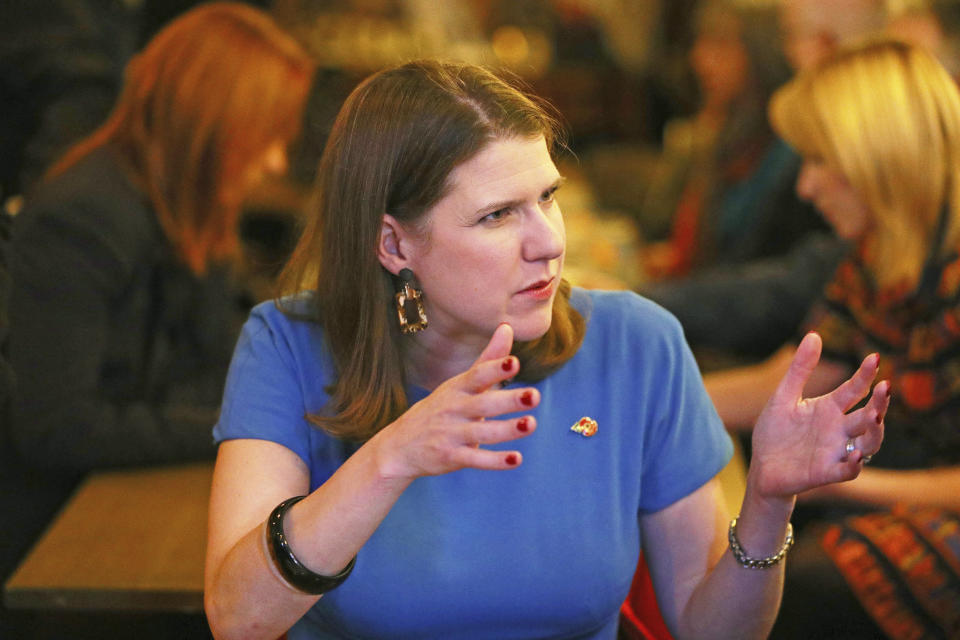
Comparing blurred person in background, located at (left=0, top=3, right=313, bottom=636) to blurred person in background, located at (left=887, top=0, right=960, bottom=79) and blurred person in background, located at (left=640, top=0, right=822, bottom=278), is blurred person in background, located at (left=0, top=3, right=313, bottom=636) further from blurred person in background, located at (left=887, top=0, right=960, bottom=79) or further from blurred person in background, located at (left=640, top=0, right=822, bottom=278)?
blurred person in background, located at (left=887, top=0, right=960, bottom=79)

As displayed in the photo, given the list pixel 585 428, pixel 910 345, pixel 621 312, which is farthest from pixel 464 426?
pixel 910 345

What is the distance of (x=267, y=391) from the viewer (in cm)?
137

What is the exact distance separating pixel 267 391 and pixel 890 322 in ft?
4.32

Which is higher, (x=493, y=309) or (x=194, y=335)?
(x=493, y=309)

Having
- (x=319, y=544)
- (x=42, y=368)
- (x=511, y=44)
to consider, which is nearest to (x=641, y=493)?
(x=319, y=544)

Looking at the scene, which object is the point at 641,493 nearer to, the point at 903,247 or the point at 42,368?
the point at 903,247

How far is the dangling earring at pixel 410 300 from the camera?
136 cm

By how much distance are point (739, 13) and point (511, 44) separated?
133 inches

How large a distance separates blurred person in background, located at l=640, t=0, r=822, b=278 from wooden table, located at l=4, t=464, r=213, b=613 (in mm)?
2009

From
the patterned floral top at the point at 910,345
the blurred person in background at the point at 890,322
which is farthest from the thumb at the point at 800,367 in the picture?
the patterned floral top at the point at 910,345

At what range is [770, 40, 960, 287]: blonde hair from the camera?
199 centimetres

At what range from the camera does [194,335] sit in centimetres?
230

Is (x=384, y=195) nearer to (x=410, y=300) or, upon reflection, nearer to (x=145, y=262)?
(x=410, y=300)

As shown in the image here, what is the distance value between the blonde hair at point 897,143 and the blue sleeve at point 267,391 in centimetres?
124
